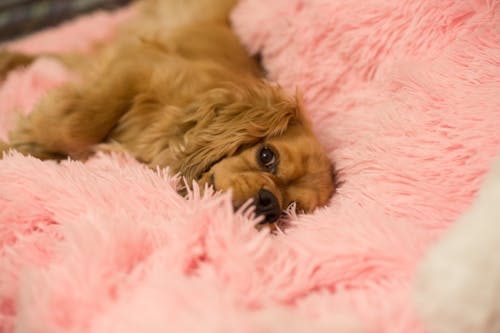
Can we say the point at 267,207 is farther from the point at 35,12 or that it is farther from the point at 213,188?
the point at 35,12

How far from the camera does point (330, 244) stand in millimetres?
988

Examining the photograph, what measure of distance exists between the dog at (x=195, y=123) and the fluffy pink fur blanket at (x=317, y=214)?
0.33ft

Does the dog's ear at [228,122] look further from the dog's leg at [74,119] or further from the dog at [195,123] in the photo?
the dog's leg at [74,119]

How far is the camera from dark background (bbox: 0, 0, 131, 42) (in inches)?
99.5

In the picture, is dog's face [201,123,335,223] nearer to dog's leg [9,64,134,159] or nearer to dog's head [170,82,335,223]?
dog's head [170,82,335,223]

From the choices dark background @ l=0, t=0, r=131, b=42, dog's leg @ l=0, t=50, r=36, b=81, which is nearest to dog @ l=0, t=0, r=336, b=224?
dog's leg @ l=0, t=50, r=36, b=81

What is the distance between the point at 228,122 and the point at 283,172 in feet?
0.75

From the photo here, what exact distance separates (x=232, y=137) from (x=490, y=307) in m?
0.81

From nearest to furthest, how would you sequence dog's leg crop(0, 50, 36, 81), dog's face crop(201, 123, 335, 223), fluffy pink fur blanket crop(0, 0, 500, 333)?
fluffy pink fur blanket crop(0, 0, 500, 333)
dog's face crop(201, 123, 335, 223)
dog's leg crop(0, 50, 36, 81)

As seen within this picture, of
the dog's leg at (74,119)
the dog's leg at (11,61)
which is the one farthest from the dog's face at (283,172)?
the dog's leg at (11,61)

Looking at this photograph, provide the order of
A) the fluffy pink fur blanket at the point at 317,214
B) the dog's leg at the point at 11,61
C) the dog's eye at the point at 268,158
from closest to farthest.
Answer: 1. the fluffy pink fur blanket at the point at 317,214
2. the dog's eye at the point at 268,158
3. the dog's leg at the point at 11,61

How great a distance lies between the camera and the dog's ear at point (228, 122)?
1.38 m

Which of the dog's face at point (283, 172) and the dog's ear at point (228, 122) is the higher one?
the dog's ear at point (228, 122)

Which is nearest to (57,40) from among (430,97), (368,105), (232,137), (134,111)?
(134,111)
